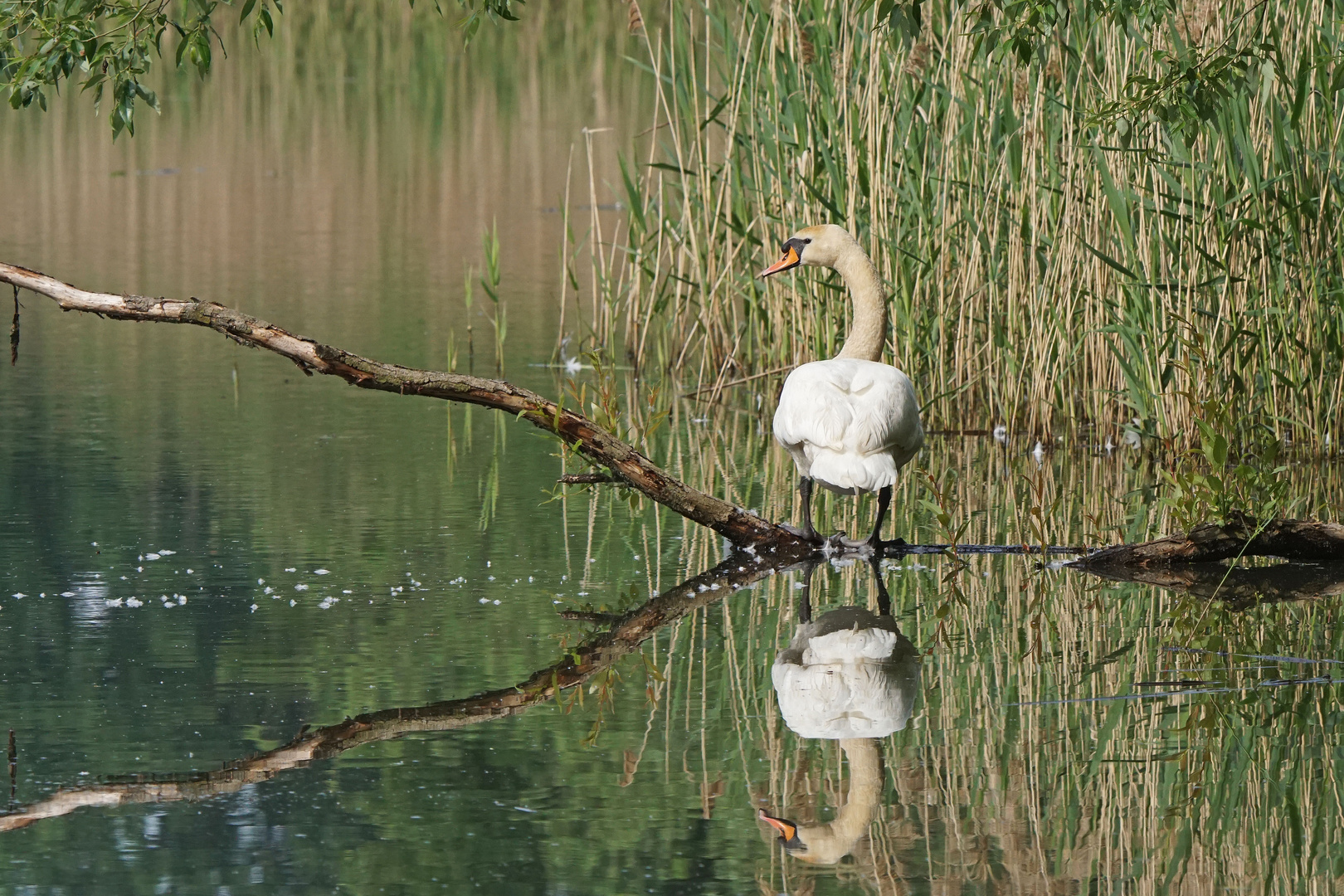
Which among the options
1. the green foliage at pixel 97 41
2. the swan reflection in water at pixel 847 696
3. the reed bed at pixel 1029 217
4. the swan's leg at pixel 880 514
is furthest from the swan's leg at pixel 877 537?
the green foliage at pixel 97 41

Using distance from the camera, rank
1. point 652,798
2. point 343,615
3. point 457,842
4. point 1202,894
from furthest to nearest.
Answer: point 343,615
point 652,798
point 457,842
point 1202,894

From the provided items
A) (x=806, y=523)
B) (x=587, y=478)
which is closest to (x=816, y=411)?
(x=806, y=523)

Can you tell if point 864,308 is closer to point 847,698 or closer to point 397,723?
point 847,698

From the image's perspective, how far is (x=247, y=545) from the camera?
6.88 m

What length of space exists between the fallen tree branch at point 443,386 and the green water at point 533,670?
0.22 metres

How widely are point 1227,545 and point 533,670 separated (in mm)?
2553

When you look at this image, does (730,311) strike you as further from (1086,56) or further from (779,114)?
(1086,56)

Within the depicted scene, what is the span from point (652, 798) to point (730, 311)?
6481 millimetres

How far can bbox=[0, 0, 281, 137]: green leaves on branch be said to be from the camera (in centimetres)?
673

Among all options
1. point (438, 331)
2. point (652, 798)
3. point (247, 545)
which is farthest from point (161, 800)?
point (438, 331)

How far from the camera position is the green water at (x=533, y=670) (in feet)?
A: 12.4

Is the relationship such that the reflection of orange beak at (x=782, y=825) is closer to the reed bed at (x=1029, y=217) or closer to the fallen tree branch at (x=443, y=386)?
the fallen tree branch at (x=443, y=386)

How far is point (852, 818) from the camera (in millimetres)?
3943

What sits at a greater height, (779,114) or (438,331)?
(779,114)
